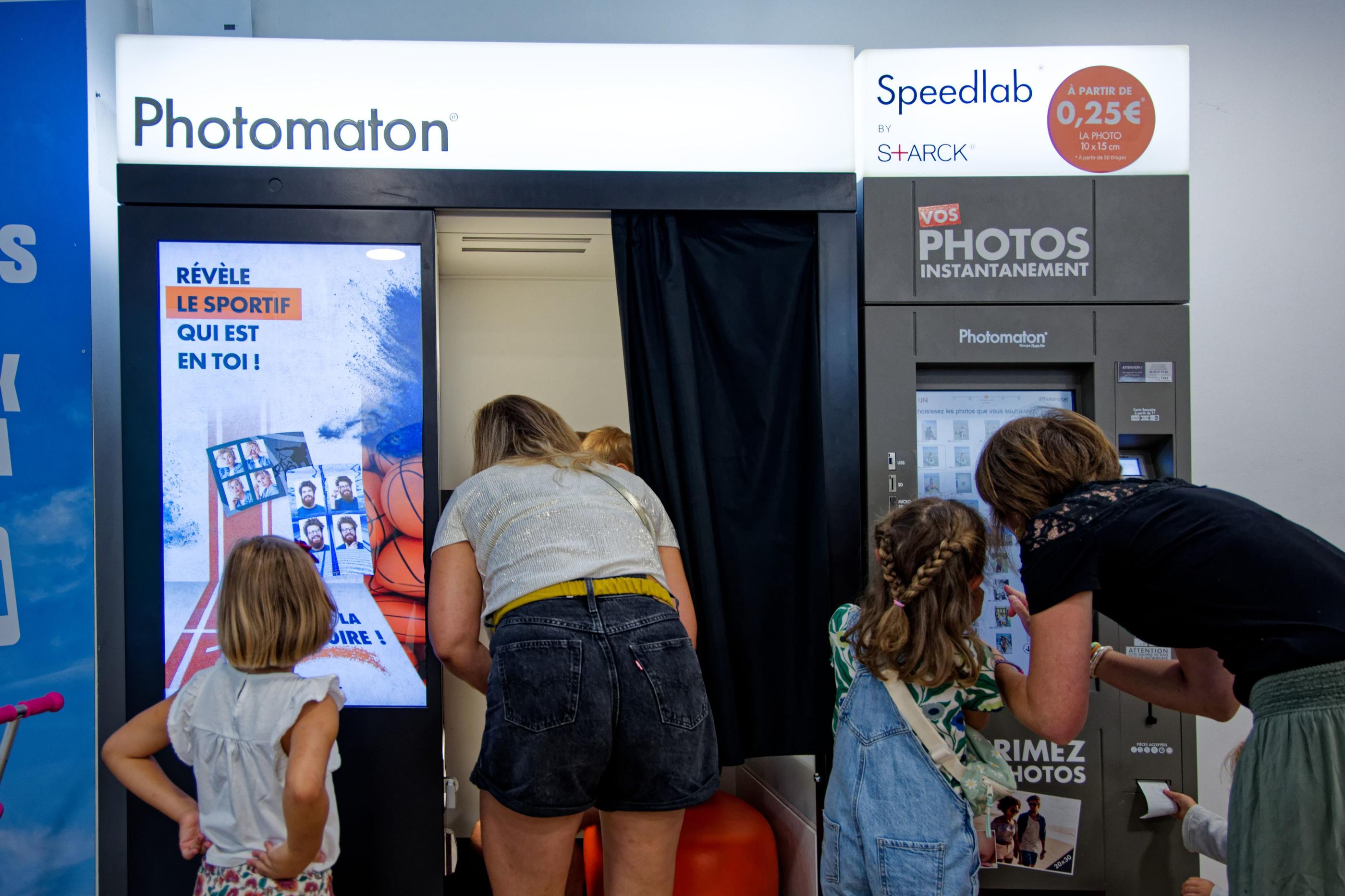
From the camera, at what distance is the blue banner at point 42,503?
261 centimetres

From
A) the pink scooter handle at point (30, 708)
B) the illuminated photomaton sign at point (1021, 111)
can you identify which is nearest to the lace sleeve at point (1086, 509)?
the illuminated photomaton sign at point (1021, 111)

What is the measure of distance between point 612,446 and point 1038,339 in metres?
1.49

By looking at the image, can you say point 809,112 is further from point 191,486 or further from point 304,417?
point 191,486

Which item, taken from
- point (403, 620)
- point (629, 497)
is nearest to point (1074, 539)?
point (629, 497)

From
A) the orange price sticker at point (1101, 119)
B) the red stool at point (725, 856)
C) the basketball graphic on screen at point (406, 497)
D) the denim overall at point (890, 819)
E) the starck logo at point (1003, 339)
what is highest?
the orange price sticker at point (1101, 119)

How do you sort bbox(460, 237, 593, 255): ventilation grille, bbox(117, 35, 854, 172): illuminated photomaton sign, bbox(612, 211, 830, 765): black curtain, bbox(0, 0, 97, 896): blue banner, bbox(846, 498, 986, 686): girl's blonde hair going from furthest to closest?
1. bbox(460, 237, 593, 255): ventilation grille
2. bbox(0, 0, 97, 896): blue banner
3. bbox(612, 211, 830, 765): black curtain
4. bbox(117, 35, 854, 172): illuminated photomaton sign
5. bbox(846, 498, 986, 686): girl's blonde hair

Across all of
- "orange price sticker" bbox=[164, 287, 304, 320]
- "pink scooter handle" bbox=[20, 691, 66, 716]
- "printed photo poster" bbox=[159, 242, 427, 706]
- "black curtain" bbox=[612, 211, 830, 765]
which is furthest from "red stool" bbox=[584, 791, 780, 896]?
"orange price sticker" bbox=[164, 287, 304, 320]

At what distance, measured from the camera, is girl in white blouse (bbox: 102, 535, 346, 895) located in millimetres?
1693

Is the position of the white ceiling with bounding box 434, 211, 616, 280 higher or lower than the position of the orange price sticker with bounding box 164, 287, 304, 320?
higher

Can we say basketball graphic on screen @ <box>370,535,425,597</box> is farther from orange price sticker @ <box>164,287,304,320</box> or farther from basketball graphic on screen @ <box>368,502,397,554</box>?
orange price sticker @ <box>164,287,304,320</box>

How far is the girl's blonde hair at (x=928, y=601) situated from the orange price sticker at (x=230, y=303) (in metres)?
1.79

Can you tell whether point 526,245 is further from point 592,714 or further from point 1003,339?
point 592,714

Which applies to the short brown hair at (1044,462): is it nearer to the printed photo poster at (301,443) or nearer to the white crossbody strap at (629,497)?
the white crossbody strap at (629,497)

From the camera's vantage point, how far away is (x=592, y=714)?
1747mm
